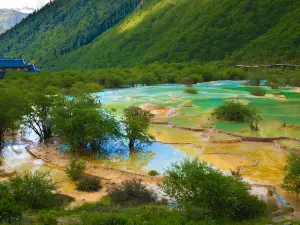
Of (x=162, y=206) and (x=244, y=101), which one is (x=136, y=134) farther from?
(x=244, y=101)

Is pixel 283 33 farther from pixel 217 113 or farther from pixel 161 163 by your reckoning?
pixel 161 163

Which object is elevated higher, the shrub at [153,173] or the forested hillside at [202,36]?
the forested hillside at [202,36]

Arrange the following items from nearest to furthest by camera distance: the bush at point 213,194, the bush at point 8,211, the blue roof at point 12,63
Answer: the bush at point 8,211
the bush at point 213,194
the blue roof at point 12,63

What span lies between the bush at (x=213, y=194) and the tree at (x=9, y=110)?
18514mm

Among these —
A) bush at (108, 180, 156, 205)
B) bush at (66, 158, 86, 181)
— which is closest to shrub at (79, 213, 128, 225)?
bush at (108, 180, 156, 205)

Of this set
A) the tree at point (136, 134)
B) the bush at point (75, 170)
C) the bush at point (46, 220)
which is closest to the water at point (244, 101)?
the tree at point (136, 134)

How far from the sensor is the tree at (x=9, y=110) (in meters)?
30.0

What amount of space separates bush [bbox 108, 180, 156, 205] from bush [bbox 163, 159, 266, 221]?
1870mm

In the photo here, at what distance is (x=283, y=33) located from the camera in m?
135

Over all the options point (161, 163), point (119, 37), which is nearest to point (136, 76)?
point (161, 163)

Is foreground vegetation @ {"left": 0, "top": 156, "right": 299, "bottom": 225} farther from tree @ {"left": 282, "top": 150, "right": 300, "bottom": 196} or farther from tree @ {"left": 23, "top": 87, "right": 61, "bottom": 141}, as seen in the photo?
tree @ {"left": 23, "top": 87, "right": 61, "bottom": 141}

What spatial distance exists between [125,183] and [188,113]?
29173 millimetres

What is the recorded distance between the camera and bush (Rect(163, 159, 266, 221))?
1542 centimetres

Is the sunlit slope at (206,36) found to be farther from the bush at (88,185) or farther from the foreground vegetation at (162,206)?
the foreground vegetation at (162,206)
